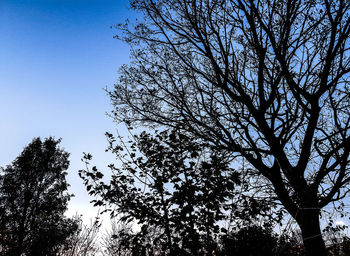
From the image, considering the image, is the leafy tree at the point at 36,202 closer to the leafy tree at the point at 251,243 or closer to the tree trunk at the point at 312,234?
the leafy tree at the point at 251,243

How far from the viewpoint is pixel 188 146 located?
4.98 m

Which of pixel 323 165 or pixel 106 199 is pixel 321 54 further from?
pixel 106 199

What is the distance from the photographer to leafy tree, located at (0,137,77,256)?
12211 millimetres

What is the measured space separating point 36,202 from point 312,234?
1518 centimetres

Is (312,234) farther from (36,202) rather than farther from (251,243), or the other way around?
(36,202)

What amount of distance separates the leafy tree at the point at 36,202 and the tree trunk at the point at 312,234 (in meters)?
12.3

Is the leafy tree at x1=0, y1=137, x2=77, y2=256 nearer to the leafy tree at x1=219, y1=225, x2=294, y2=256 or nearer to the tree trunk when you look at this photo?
the leafy tree at x1=219, y1=225, x2=294, y2=256

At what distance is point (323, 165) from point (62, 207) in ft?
49.2

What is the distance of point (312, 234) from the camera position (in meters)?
4.94

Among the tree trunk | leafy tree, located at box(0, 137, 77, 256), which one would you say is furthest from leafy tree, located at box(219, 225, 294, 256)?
leafy tree, located at box(0, 137, 77, 256)

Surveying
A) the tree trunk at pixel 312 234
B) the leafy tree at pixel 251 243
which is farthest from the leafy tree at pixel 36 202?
the tree trunk at pixel 312 234

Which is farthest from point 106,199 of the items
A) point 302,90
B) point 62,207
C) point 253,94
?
point 62,207

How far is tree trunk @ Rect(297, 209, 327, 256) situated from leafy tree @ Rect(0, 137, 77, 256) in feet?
40.3

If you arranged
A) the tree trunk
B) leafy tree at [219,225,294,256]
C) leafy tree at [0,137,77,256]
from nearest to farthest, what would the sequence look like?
the tree trunk, leafy tree at [219,225,294,256], leafy tree at [0,137,77,256]
